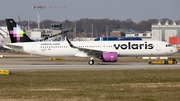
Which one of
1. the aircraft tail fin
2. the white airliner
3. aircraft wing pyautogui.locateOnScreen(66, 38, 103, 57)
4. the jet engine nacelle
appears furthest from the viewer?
the aircraft tail fin

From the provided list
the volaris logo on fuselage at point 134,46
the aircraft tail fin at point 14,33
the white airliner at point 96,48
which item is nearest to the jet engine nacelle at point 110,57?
the white airliner at point 96,48

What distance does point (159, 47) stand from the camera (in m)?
46.0

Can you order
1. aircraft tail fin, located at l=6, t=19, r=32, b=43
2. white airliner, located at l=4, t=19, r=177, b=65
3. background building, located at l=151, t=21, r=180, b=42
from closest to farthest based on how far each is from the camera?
white airliner, located at l=4, t=19, r=177, b=65
aircraft tail fin, located at l=6, t=19, r=32, b=43
background building, located at l=151, t=21, r=180, b=42

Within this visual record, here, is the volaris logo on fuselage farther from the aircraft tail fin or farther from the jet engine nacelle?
the aircraft tail fin

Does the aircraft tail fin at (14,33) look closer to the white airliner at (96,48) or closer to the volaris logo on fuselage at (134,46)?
the white airliner at (96,48)

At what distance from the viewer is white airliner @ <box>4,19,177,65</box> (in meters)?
45.6

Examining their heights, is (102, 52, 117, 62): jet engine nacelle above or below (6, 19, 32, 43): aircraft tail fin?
below

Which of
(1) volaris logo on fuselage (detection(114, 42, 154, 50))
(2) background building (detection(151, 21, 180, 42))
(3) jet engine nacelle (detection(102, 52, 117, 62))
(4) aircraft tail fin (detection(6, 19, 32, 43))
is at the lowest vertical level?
(3) jet engine nacelle (detection(102, 52, 117, 62))

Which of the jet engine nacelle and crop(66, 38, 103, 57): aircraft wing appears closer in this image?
the jet engine nacelle

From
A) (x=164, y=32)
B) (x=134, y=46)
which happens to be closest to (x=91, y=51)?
(x=134, y=46)

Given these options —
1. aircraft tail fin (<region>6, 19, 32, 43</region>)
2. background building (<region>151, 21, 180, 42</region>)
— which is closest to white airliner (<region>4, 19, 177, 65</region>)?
aircraft tail fin (<region>6, 19, 32, 43</region>)

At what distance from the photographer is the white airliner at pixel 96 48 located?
4559cm

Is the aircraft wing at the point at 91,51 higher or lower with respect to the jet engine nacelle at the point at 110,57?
higher

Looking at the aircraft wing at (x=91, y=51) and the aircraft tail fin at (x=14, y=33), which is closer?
the aircraft wing at (x=91, y=51)
